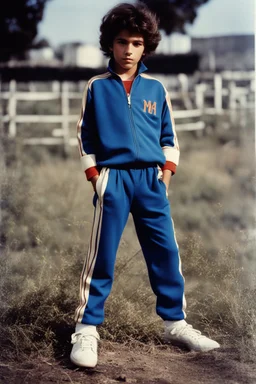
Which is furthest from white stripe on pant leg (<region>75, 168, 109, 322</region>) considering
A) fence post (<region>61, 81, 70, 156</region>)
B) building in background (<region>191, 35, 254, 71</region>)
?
building in background (<region>191, 35, 254, 71</region>)

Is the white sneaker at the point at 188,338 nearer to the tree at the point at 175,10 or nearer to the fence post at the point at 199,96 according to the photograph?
the tree at the point at 175,10

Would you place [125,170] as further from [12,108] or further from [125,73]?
[12,108]

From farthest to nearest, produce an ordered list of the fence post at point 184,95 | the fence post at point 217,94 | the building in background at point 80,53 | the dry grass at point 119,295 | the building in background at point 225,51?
the building in background at point 80,53, the building in background at point 225,51, the fence post at point 217,94, the fence post at point 184,95, the dry grass at point 119,295

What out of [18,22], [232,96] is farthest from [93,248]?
[232,96]

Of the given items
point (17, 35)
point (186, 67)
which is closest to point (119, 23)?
point (17, 35)

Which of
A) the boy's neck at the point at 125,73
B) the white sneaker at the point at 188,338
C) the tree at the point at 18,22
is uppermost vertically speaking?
the tree at the point at 18,22

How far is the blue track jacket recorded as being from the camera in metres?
2.96

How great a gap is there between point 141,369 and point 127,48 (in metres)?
1.46

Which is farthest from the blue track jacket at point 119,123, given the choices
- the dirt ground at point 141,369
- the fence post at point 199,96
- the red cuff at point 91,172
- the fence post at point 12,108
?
the fence post at point 199,96

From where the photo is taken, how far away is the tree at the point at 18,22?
6.82 metres

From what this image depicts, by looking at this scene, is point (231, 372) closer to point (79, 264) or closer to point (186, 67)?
point (79, 264)

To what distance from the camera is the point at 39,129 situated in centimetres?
1450

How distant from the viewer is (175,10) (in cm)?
708

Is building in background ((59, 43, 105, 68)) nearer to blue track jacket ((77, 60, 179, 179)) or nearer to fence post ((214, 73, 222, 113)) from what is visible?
fence post ((214, 73, 222, 113))
